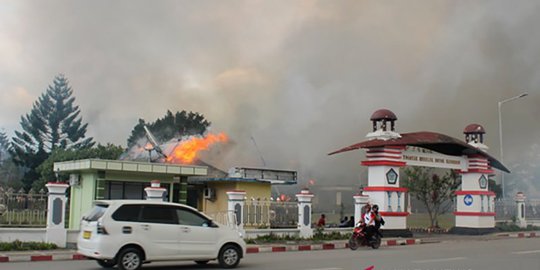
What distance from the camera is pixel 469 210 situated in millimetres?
28875

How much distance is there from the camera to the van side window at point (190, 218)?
1306 cm

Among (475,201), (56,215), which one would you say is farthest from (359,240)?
(475,201)

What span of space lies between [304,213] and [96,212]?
455 inches

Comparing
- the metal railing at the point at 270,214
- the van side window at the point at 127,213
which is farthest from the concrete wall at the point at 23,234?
the metal railing at the point at 270,214

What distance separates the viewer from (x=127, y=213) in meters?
12.5

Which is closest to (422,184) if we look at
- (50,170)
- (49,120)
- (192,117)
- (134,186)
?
(134,186)

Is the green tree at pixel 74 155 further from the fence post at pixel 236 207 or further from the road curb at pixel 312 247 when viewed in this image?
the road curb at pixel 312 247

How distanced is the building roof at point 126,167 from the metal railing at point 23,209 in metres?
4.38

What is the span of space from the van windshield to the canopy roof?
1493 cm

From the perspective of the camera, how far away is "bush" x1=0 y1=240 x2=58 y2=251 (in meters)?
16.4

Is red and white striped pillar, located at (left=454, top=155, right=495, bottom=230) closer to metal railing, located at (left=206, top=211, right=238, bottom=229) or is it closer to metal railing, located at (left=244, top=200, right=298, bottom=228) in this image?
metal railing, located at (left=244, top=200, right=298, bottom=228)

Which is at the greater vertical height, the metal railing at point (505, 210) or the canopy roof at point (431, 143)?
the canopy roof at point (431, 143)

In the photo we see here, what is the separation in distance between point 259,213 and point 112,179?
20.5 ft

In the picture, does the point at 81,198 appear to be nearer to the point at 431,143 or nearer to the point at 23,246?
the point at 23,246
